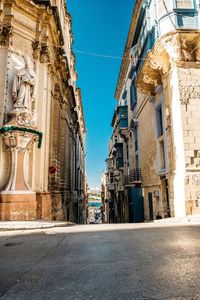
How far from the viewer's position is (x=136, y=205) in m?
14.5

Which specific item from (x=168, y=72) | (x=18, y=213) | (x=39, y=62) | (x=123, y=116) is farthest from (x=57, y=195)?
(x=123, y=116)

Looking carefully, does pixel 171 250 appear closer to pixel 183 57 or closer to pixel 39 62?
pixel 183 57

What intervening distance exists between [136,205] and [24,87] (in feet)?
35.6

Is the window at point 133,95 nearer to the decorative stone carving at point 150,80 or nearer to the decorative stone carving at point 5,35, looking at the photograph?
the decorative stone carving at point 150,80

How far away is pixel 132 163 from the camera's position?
63.4 feet

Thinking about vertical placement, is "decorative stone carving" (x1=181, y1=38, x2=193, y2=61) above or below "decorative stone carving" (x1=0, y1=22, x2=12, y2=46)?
below

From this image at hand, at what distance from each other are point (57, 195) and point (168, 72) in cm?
995

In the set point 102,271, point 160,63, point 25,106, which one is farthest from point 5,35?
point 102,271

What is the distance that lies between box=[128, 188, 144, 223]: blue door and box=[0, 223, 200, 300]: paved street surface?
35.8 ft

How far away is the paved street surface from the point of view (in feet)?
6.15

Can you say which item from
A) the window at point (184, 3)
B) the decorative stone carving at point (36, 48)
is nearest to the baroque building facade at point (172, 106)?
the window at point (184, 3)

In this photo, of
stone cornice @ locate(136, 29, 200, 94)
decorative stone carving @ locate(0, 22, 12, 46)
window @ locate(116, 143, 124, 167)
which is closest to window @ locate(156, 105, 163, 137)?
stone cornice @ locate(136, 29, 200, 94)

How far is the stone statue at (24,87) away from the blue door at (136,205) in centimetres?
961

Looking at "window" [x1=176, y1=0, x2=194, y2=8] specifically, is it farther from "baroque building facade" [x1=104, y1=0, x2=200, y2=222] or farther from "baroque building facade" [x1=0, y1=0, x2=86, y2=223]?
"baroque building facade" [x1=0, y1=0, x2=86, y2=223]
